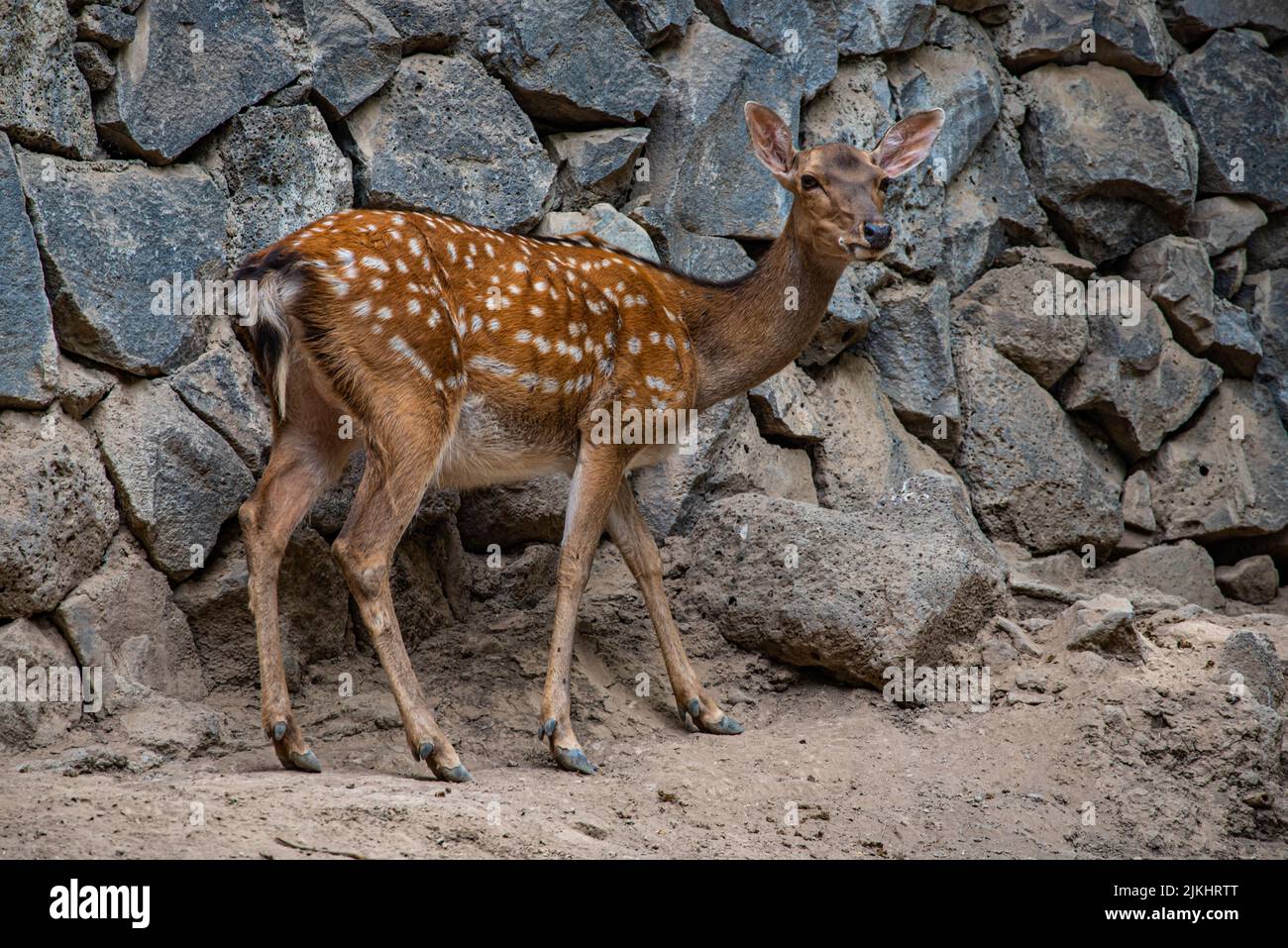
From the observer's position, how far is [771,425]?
799 cm

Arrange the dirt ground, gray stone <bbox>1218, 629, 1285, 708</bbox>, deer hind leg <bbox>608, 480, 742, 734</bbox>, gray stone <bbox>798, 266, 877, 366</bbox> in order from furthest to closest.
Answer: gray stone <bbox>798, 266, 877, 366</bbox>, deer hind leg <bbox>608, 480, 742, 734</bbox>, gray stone <bbox>1218, 629, 1285, 708</bbox>, the dirt ground

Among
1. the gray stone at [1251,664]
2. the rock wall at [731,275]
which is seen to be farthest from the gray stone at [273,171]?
the gray stone at [1251,664]

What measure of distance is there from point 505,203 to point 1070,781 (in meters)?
3.88

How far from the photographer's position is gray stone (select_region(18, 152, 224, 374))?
5.75m

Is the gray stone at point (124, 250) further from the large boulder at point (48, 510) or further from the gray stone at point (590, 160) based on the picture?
the gray stone at point (590, 160)

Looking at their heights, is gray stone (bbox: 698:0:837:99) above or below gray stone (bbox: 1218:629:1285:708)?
above

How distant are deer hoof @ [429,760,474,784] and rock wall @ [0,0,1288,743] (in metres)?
1.23

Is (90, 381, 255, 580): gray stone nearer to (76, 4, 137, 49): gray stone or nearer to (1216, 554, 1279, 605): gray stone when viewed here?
(76, 4, 137, 49): gray stone

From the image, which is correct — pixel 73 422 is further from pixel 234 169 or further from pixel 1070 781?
pixel 1070 781

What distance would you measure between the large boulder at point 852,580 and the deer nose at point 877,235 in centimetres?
129

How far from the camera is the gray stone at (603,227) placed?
7.47 metres

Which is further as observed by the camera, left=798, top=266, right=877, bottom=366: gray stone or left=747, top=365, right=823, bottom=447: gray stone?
left=798, top=266, right=877, bottom=366: gray stone

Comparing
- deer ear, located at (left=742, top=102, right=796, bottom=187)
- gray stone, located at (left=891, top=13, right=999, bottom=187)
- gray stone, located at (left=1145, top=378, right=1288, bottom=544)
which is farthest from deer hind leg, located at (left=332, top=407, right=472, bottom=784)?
gray stone, located at (left=1145, top=378, right=1288, bottom=544)

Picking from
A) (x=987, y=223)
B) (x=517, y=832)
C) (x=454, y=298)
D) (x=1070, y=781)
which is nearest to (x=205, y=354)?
(x=454, y=298)
